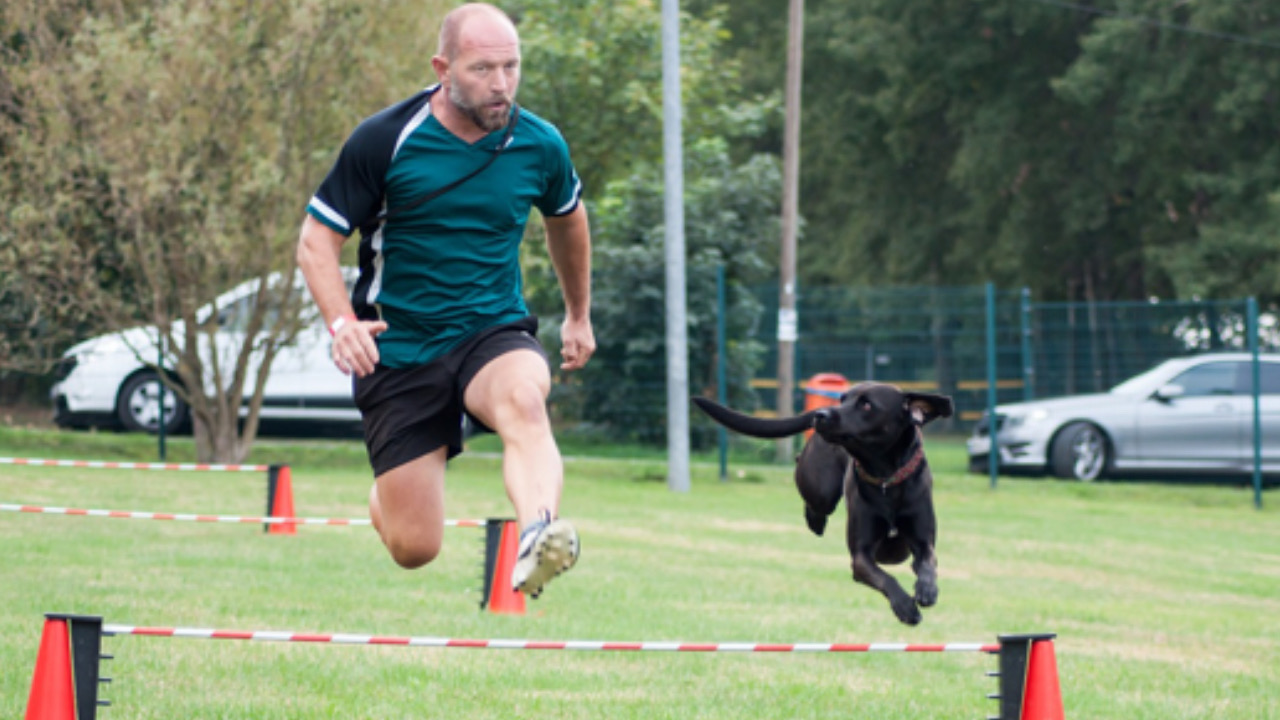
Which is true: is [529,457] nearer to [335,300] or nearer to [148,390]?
[335,300]

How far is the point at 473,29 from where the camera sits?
4.69 metres

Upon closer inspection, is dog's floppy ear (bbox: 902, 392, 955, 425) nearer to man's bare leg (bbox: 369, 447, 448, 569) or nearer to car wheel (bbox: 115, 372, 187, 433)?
man's bare leg (bbox: 369, 447, 448, 569)

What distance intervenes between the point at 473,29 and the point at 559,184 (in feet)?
2.33

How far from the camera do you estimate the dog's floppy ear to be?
17.3ft

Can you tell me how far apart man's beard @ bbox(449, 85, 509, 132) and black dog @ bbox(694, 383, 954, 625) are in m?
1.19

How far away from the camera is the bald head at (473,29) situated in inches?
185

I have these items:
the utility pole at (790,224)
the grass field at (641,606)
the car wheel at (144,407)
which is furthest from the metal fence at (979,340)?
the car wheel at (144,407)

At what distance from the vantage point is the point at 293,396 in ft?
66.9

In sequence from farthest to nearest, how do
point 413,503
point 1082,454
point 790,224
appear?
1. point 790,224
2. point 1082,454
3. point 413,503

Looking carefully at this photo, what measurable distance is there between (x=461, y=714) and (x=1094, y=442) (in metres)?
14.5

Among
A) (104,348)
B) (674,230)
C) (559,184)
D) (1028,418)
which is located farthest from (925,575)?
(104,348)

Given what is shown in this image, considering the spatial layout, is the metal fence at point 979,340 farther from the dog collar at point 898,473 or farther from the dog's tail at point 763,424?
the dog's tail at point 763,424

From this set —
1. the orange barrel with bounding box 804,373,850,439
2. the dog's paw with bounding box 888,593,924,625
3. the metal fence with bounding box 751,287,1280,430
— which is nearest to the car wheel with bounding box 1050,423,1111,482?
the metal fence with bounding box 751,287,1280,430

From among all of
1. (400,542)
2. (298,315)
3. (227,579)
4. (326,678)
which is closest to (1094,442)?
(298,315)
